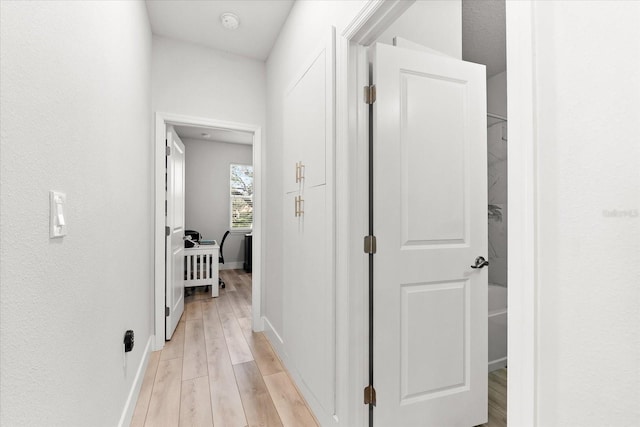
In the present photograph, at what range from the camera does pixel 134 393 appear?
182cm

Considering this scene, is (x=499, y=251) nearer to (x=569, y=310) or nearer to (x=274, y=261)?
(x=274, y=261)

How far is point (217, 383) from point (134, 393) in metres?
0.49

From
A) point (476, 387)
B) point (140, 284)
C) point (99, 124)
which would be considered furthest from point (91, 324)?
point (476, 387)

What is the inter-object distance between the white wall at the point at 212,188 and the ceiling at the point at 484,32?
495 centimetres

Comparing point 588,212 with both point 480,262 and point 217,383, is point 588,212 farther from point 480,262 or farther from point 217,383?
point 217,383

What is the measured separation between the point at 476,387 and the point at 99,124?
7.32 ft

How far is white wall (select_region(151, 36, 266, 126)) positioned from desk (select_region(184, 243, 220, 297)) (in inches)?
76.7

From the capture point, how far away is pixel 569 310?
62cm

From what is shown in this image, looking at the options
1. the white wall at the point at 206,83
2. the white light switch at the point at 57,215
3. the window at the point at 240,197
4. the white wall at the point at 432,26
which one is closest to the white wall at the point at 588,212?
the white light switch at the point at 57,215

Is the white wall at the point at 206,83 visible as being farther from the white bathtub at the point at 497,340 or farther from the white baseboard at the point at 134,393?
the white bathtub at the point at 497,340

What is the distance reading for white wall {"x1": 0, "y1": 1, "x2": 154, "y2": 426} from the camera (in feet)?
2.09

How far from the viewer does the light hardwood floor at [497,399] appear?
5.70ft

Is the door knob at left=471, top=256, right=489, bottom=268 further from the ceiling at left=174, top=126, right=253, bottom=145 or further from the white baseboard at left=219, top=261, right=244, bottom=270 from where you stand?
the white baseboard at left=219, top=261, right=244, bottom=270

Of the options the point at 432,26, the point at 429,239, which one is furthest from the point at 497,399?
the point at 432,26
